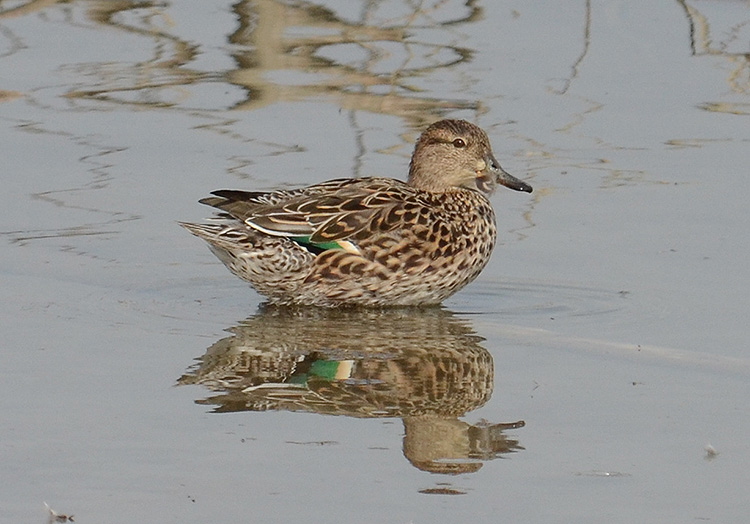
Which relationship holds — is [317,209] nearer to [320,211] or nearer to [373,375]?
[320,211]

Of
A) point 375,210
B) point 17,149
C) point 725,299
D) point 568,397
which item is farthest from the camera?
point 17,149

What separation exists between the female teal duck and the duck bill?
304 millimetres

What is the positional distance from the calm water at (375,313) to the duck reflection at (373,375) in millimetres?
19

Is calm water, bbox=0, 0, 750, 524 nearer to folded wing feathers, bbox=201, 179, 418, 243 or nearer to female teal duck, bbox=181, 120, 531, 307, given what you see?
female teal duck, bbox=181, 120, 531, 307

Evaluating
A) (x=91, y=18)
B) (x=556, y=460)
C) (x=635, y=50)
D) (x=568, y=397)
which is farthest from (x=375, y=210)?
(x=91, y=18)

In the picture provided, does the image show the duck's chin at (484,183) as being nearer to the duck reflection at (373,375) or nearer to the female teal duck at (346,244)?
the female teal duck at (346,244)

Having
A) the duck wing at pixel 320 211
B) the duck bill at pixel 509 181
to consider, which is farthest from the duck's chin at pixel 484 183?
the duck wing at pixel 320 211

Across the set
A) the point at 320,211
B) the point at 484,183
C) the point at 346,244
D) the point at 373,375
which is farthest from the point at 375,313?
the point at 373,375

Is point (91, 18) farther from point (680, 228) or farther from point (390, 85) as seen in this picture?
point (680, 228)

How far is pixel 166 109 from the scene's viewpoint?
1100 centimetres

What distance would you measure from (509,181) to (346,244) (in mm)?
1004

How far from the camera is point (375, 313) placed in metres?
8.20

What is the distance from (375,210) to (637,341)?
5.45 feet

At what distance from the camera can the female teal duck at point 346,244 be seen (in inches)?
320
